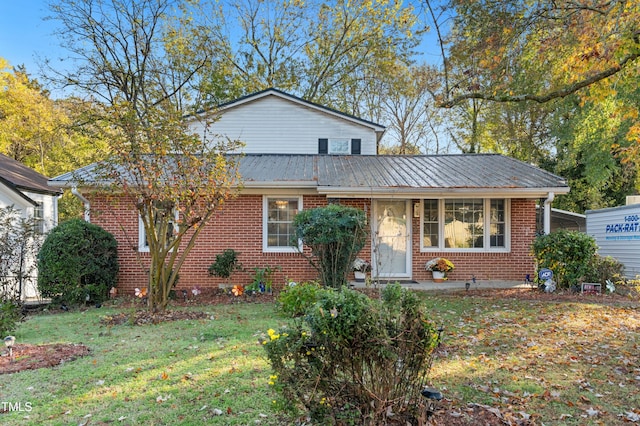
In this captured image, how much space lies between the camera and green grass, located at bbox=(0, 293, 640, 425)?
3361mm

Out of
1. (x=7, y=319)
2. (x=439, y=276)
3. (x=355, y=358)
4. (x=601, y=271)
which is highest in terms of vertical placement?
(x=355, y=358)

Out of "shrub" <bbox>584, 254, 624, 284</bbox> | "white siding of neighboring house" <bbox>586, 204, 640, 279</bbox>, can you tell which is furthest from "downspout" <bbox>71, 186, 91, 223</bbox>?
"white siding of neighboring house" <bbox>586, 204, 640, 279</bbox>

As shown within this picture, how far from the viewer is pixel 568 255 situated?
900 centimetres

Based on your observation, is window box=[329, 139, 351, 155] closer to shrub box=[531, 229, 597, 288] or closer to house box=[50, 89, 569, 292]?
house box=[50, 89, 569, 292]

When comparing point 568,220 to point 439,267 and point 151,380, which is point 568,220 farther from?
point 151,380

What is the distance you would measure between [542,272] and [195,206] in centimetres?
799

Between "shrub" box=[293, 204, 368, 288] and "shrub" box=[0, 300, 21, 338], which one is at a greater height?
"shrub" box=[293, 204, 368, 288]

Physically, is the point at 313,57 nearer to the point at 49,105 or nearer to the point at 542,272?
the point at 49,105

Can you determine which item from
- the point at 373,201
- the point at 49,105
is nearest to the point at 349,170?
the point at 373,201

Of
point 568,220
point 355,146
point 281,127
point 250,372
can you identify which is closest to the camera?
point 250,372

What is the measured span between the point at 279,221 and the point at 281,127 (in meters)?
4.94

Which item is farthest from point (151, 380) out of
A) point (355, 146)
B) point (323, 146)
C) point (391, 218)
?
point (355, 146)

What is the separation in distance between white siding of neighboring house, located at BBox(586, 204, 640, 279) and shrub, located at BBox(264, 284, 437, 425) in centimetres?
1109

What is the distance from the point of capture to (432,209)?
1032 cm
